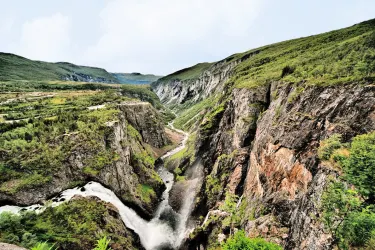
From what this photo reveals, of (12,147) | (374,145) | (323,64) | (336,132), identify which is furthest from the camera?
(12,147)

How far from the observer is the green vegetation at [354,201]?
14.5m

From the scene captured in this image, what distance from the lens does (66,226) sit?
122ft

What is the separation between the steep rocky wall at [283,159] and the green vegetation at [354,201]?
154 cm

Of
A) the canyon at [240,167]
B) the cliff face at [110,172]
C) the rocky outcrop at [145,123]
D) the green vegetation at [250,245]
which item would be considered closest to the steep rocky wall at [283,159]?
the canyon at [240,167]

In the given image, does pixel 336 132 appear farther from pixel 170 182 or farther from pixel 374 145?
pixel 170 182

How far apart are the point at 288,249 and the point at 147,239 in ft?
107

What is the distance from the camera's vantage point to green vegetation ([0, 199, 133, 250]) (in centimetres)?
3139

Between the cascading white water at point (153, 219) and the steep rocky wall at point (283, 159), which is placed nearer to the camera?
the steep rocky wall at point (283, 159)

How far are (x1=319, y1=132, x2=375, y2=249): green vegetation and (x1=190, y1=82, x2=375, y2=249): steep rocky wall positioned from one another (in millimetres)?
1535

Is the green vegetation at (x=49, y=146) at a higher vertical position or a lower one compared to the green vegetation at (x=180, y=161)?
higher

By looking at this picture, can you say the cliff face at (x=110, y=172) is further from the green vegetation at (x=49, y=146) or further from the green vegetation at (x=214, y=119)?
the green vegetation at (x=214, y=119)

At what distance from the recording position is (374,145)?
17.4 m

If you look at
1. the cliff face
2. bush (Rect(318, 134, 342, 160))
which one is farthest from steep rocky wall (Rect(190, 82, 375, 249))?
the cliff face

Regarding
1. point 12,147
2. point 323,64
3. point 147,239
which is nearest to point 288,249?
point 323,64
